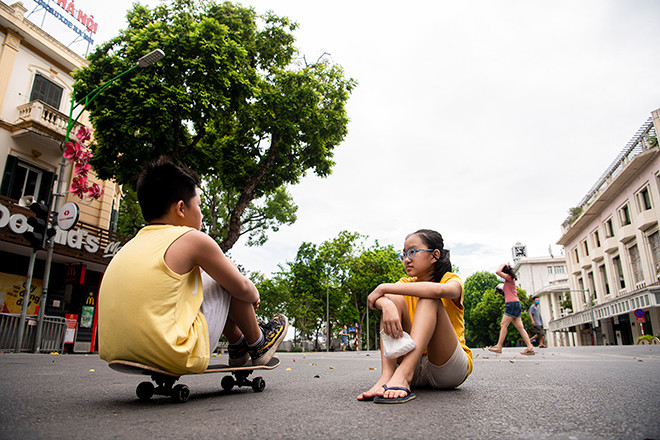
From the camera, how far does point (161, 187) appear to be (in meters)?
2.48

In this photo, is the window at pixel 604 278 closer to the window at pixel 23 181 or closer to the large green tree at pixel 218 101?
the large green tree at pixel 218 101

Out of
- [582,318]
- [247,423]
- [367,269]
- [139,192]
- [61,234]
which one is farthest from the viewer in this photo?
[582,318]

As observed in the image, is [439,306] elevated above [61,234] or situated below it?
below

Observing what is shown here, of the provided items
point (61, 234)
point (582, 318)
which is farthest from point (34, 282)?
point (582, 318)

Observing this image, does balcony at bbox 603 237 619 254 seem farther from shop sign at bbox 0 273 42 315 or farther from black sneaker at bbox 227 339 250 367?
black sneaker at bbox 227 339 250 367

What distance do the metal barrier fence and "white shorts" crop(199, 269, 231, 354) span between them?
39.4ft

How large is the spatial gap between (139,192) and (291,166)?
43.9ft

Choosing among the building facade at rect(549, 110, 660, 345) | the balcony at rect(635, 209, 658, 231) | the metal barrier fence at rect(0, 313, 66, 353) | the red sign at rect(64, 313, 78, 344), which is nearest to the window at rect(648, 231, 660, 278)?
the building facade at rect(549, 110, 660, 345)

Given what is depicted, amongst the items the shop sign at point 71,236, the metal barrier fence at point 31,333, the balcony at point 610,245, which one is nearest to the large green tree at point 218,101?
the shop sign at point 71,236

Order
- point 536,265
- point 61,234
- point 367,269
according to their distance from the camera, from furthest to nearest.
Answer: point 536,265
point 367,269
point 61,234

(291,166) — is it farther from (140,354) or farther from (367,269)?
(367,269)

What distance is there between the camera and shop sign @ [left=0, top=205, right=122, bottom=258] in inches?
538

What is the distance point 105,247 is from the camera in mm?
17406

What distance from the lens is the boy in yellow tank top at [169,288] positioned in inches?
86.0
